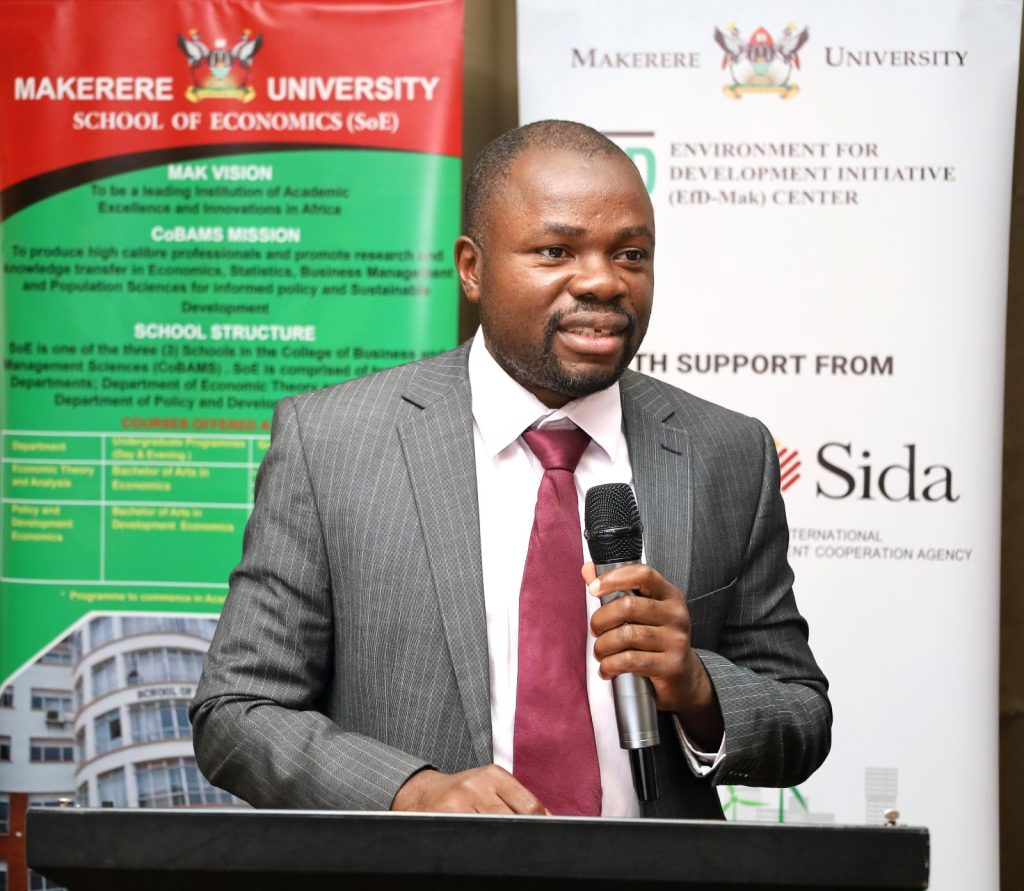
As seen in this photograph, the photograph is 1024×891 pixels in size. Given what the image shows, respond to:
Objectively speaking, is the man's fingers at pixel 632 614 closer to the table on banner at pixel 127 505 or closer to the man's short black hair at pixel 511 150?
the man's short black hair at pixel 511 150

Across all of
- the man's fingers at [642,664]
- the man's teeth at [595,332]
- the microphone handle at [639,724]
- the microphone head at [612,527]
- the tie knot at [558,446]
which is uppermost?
the man's teeth at [595,332]

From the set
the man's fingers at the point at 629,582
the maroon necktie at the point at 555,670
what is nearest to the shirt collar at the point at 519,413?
the maroon necktie at the point at 555,670

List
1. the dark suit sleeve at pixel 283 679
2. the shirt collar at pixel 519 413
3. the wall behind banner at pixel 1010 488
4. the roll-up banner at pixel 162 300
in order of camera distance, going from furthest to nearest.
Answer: the wall behind banner at pixel 1010 488, the roll-up banner at pixel 162 300, the shirt collar at pixel 519 413, the dark suit sleeve at pixel 283 679

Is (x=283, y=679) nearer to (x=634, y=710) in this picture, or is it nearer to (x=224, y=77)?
(x=634, y=710)

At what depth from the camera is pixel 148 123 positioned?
3553 millimetres

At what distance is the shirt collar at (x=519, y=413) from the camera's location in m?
2.07

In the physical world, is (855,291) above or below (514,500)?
above

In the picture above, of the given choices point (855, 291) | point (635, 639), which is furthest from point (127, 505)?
point (635, 639)

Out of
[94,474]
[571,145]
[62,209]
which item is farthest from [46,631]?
[571,145]

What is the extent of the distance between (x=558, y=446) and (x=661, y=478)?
0.18 meters

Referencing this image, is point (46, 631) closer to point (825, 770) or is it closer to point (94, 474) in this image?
point (94, 474)

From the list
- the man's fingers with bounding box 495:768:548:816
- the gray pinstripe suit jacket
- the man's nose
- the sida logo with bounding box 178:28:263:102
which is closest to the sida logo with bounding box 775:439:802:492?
the gray pinstripe suit jacket

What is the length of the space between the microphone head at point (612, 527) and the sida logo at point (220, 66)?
228 centimetres

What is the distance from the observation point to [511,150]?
2.06 metres
